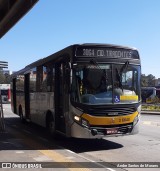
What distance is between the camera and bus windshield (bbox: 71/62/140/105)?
37.1ft

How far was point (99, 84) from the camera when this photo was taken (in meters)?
11.4

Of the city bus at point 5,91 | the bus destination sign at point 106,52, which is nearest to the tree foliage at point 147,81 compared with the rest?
the city bus at point 5,91

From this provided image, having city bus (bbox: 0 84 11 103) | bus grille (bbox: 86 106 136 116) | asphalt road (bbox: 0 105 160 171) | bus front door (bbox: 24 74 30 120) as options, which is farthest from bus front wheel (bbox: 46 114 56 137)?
city bus (bbox: 0 84 11 103)

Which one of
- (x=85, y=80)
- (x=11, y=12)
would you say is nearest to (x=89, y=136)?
(x=85, y=80)

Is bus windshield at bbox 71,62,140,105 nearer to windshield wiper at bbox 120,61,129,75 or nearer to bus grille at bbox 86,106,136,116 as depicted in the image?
windshield wiper at bbox 120,61,129,75

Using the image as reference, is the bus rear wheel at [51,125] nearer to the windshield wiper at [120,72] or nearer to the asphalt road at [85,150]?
the asphalt road at [85,150]

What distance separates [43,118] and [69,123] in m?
3.49

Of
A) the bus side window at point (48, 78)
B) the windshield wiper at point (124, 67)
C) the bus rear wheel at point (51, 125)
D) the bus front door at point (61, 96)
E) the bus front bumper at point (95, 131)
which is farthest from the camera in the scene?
the bus side window at point (48, 78)

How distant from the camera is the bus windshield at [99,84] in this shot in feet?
37.1

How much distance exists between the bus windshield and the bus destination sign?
1.15ft

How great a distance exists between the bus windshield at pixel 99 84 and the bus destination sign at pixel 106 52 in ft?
1.15

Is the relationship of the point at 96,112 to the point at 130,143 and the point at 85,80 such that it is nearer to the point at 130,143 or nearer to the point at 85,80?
Result: the point at 85,80

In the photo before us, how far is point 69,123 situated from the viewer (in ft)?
37.8

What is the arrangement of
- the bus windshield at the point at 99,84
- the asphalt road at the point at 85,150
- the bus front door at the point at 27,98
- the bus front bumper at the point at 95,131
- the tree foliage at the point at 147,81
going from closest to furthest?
the asphalt road at the point at 85,150
the bus front bumper at the point at 95,131
the bus windshield at the point at 99,84
the bus front door at the point at 27,98
the tree foliage at the point at 147,81
